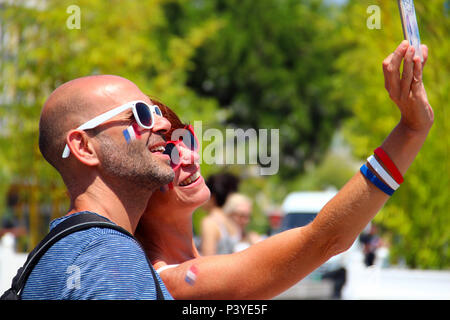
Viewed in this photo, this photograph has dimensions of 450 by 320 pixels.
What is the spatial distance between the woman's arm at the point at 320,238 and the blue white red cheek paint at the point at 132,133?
49cm

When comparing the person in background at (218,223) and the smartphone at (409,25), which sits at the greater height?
the smartphone at (409,25)

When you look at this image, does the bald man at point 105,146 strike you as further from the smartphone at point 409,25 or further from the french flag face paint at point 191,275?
the smartphone at point 409,25

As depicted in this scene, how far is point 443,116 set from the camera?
7.95 metres

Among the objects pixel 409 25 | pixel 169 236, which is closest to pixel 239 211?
pixel 169 236

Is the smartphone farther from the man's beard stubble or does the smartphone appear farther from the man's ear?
the man's ear

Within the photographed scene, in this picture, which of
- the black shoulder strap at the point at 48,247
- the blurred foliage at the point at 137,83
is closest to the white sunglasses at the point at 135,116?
the black shoulder strap at the point at 48,247

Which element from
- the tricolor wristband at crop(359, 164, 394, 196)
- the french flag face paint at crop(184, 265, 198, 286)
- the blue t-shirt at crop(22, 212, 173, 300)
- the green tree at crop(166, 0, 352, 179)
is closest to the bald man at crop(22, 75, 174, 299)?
the blue t-shirt at crop(22, 212, 173, 300)

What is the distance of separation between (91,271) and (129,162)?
1.30ft

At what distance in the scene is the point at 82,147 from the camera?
1793 millimetres

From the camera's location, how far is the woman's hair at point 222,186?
222 inches

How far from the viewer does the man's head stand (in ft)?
5.85

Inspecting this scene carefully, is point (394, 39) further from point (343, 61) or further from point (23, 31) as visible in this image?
point (343, 61)

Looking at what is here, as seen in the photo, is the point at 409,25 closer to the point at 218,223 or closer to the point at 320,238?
the point at 320,238

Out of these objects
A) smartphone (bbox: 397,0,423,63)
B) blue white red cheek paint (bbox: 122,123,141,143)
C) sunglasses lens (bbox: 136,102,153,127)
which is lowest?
blue white red cheek paint (bbox: 122,123,141,143)
